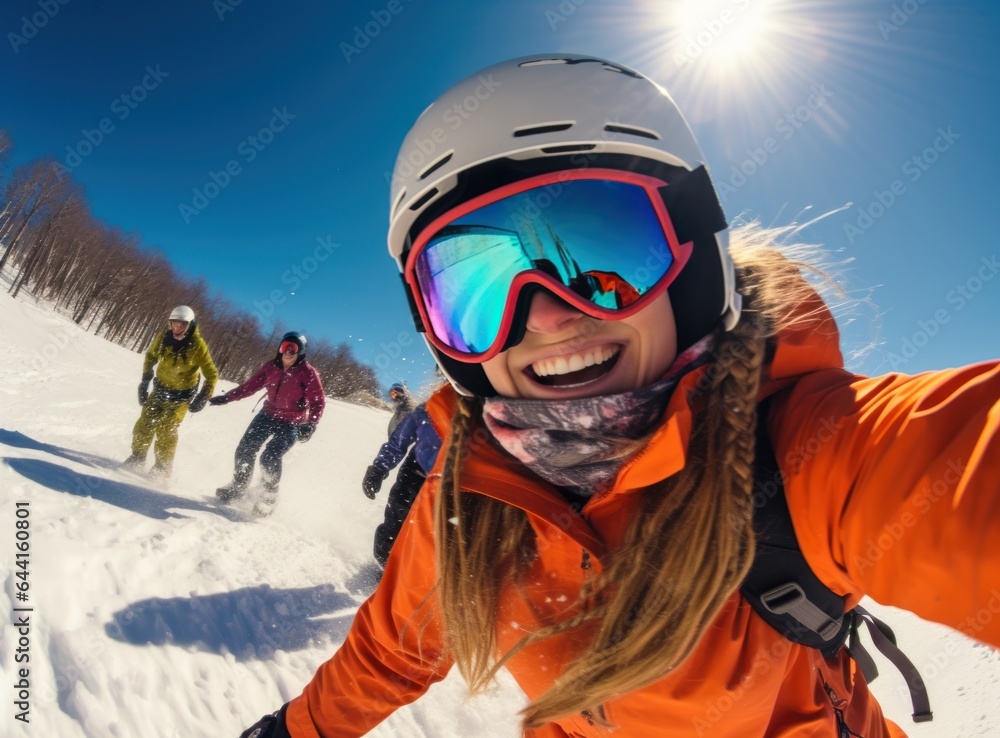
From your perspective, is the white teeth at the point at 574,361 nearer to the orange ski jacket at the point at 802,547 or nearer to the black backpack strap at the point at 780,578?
the orange ski jacket at the point at 802,547

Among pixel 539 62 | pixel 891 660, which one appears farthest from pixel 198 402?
pixel 891 660

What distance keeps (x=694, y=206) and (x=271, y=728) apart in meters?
2.16

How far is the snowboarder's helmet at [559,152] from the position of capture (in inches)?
53.8

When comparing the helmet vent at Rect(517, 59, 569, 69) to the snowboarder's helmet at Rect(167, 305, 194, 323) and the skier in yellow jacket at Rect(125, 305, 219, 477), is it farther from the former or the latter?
the snowboarder's helmet at Rect(167, 305, 194, 323)

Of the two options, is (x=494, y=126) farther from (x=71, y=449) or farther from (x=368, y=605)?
(x=71, y=449)

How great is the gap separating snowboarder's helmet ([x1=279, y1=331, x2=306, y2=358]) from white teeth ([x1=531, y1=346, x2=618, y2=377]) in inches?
212

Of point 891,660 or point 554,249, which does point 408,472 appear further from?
point 891,660

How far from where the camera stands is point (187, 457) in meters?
6.66

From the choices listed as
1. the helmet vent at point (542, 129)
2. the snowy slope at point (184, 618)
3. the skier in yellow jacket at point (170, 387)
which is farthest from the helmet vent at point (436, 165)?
the skier in yellow jacket at point (170, 387)

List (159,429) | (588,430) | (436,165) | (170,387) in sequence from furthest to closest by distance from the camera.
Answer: (170,387) → (159,429) → (436,165) → (588,430)

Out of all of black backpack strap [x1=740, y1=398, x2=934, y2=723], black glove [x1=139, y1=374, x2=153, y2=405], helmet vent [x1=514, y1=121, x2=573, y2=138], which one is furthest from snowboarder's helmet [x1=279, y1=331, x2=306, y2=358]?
black backpack strap [x1=740, y1=398, x2=934, y2=723]

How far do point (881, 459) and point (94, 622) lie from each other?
2756 mm

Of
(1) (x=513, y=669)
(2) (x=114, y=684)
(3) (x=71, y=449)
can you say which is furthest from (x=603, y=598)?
(3) (x=71, y=449)

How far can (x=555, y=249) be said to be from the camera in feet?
4.50
